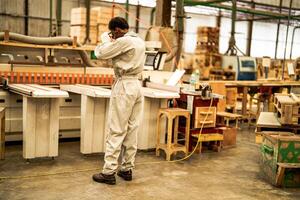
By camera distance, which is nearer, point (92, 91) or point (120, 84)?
point (120, 84)

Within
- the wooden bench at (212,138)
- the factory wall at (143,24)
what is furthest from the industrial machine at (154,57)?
the factory wall at (143,24)

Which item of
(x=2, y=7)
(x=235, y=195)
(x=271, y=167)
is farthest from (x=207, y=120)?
(x=2, y=7)

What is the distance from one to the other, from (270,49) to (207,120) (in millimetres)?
15975

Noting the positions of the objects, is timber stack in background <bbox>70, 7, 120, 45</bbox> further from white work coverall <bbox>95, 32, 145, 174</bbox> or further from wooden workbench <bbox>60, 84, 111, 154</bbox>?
white work coverall <bbox>95, 32, 145, 174</bbox>

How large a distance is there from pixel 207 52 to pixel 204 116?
22.2 ft

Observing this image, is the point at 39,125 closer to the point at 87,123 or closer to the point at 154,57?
the point at 87,123

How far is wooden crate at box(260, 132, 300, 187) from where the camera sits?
12.4ft

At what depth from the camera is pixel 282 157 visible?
379 centimetres

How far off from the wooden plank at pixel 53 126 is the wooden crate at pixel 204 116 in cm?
183

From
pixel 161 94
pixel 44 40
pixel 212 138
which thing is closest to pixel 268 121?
pixel 212 138

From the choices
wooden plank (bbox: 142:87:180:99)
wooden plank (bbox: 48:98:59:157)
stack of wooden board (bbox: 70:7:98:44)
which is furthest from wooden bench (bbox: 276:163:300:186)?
stack of wooden board (bbox: 70:7:98:44)

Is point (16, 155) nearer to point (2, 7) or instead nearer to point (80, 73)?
point (80, 73)

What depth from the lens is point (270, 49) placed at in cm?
1970

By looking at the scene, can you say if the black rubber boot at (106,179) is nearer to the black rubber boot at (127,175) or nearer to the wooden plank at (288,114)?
the black rubber boot at (127,175)
